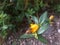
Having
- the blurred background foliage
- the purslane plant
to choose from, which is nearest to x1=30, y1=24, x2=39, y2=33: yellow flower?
the purslane plant

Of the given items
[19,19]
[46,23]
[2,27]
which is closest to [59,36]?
[46,23]

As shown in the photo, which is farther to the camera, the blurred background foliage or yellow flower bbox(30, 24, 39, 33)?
the blurred background foliage

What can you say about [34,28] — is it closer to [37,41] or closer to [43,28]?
[43,28]

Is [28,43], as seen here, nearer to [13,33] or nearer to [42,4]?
[13,33]

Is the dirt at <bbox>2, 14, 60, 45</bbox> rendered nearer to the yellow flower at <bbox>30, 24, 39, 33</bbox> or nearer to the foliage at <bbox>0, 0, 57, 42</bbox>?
the foliage at <bbox>0, 0, 57, 42</bbox>

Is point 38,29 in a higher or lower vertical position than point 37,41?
higher

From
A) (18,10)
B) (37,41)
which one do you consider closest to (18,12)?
(18,10)

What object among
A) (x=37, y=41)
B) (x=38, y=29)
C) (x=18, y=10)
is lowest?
(x=37, y=41)

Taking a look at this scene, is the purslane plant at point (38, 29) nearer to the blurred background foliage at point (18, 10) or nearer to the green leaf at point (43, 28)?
the green leaf at point (43, 28)

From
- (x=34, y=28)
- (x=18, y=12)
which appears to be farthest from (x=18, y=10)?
(x=34, y=28)

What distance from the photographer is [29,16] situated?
181cm

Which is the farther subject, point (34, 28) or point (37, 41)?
point (37, 41)

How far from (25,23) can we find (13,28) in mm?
130

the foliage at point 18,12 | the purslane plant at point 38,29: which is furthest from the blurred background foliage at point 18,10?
the purslane plant at point 38,29
